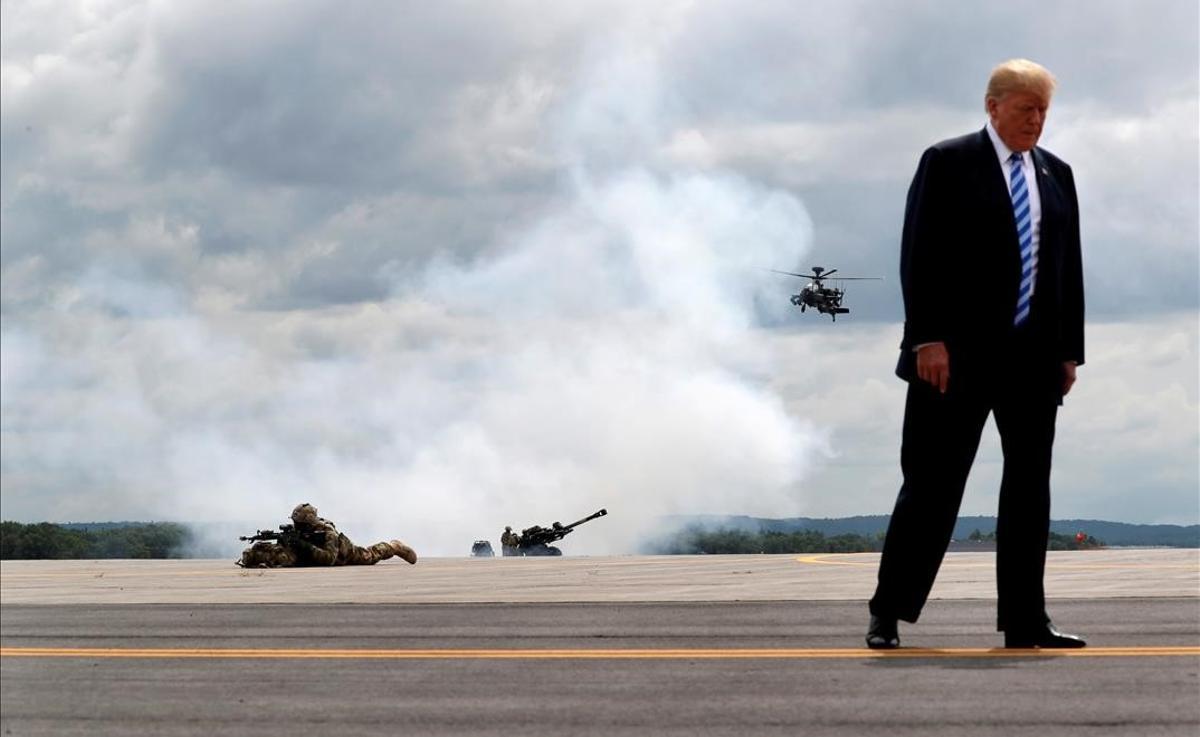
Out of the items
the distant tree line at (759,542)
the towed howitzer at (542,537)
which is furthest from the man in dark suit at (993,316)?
the towed howitzer at (542,537)

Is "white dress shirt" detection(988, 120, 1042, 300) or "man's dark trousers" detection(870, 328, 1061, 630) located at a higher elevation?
"white dress shirt" detection(988, 120, 1042, 300)

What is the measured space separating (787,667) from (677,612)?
292 cm

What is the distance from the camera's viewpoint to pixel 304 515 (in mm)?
24234

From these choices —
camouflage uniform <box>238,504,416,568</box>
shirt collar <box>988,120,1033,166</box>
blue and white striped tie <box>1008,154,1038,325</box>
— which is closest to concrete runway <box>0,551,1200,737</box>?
blue and white striped tie <box>1008,154,1038,325</box>

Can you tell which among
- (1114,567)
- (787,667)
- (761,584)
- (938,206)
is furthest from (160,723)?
(1114,567)

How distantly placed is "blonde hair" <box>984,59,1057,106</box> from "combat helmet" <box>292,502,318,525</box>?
684 inches

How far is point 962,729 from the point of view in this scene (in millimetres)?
5723

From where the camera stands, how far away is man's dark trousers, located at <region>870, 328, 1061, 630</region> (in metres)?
8.30

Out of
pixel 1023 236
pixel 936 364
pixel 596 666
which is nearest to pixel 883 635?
pixel 936 364

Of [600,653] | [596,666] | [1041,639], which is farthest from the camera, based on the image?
[1041,639]

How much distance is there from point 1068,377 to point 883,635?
5.01 ft

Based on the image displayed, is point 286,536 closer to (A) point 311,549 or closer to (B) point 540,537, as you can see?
(A) point 311,549

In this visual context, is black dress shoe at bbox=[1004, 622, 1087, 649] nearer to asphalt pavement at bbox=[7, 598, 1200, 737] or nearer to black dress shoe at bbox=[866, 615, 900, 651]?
asphalt pavement at bbox=[7, 598, 1200, 737]

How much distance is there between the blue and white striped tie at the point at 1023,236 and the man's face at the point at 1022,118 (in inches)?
4.2
